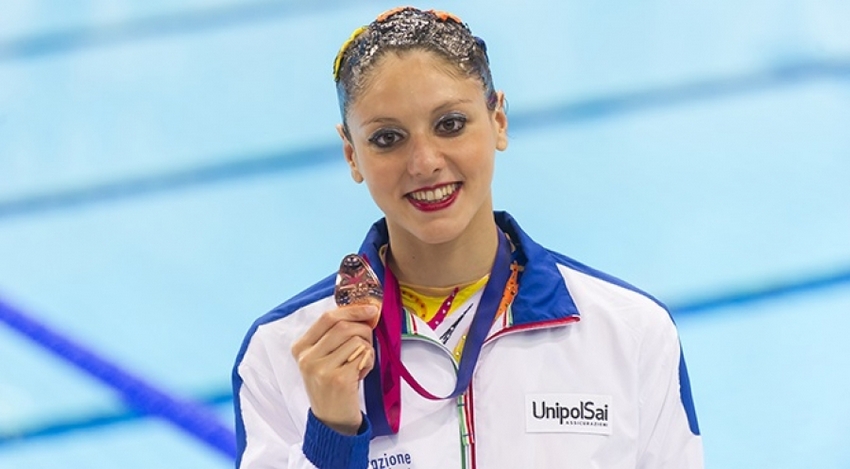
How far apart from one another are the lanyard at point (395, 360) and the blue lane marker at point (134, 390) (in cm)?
141

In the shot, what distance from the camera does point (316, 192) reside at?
425cm

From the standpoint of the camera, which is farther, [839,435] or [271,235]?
[271,235]

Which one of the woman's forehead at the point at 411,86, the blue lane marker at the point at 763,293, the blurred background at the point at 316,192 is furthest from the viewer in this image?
the blue lane marker at the point at 763,293

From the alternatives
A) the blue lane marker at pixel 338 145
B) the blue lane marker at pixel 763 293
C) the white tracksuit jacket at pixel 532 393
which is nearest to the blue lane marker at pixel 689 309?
the blue lane marker at pixel 763 293

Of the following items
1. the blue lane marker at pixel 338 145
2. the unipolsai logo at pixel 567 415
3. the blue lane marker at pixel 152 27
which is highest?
the blue lane marker at pixel 152 27

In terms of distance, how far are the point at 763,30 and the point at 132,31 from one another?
254 centimetres

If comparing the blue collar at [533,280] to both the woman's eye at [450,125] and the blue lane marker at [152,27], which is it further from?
the blue lane marker at [152,27]

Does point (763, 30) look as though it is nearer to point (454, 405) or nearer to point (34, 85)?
point (34, 85)

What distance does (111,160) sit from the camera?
448 centimetres

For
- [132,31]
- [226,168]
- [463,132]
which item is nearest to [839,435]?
[463,132]

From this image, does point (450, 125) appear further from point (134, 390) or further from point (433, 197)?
point (134, 390)

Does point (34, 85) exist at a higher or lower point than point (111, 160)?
higher

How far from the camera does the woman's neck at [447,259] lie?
1960 millimetres

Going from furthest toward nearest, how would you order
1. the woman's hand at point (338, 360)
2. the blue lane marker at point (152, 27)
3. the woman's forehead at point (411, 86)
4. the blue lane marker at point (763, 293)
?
the blue lane marker at point (152, 27) → the blue lane marker at point (763, 293) → the woman's forehead at point (411, 86) → the woman's hand at point (338, 360)
